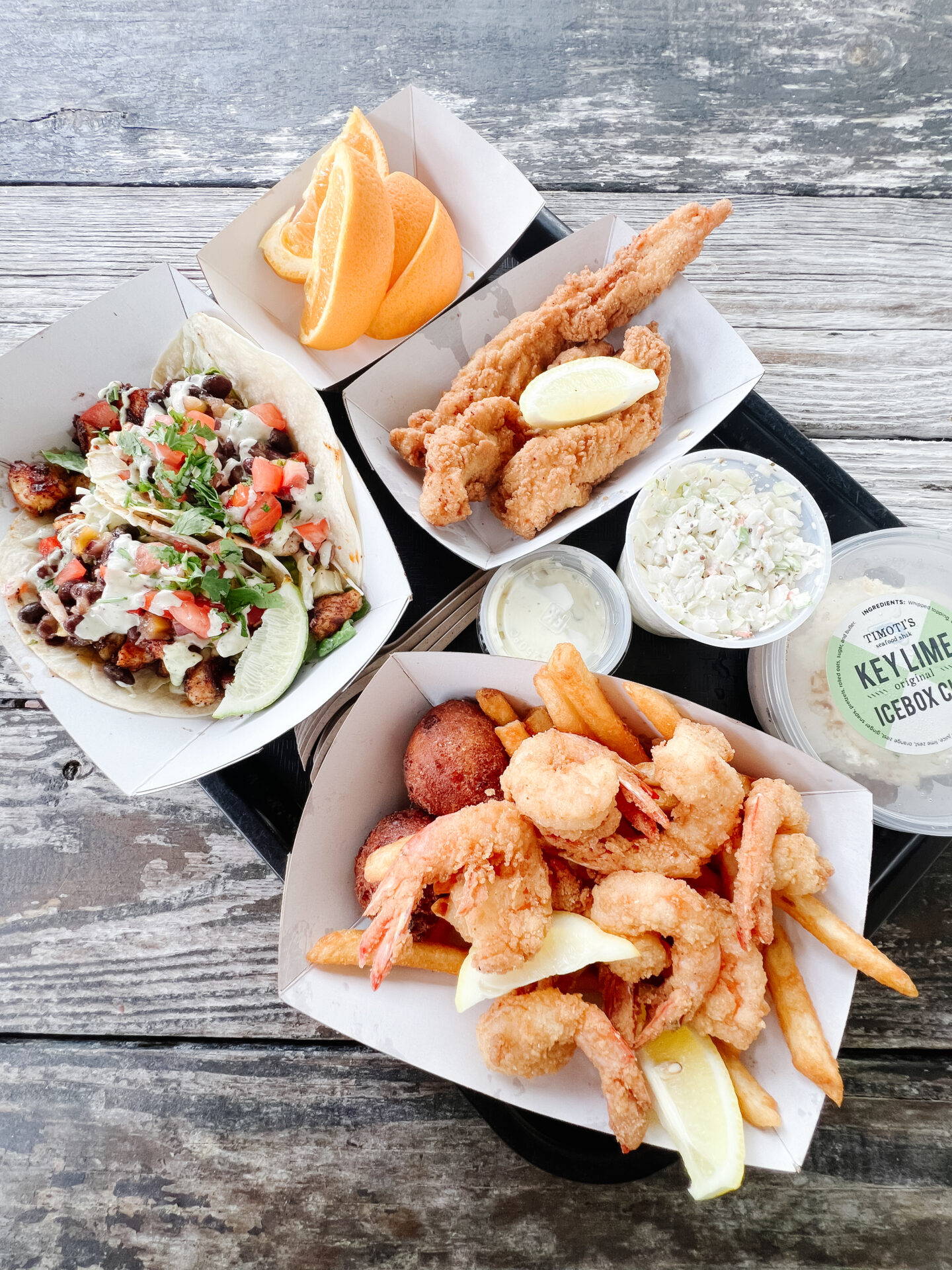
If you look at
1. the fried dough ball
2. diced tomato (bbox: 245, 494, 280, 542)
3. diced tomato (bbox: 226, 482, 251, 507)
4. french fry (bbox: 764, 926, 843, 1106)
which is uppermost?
diced tomato (bbox: 226, 482, 251, 507)

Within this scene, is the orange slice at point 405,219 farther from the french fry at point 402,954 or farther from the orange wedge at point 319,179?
the french fry at point 402,954

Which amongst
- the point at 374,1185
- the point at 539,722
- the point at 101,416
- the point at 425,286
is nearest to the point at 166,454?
the point at 101,416

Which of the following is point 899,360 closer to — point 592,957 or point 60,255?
point 592,957

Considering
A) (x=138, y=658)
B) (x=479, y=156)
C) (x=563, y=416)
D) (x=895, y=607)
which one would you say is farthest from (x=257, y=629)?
(x=895, y=607)

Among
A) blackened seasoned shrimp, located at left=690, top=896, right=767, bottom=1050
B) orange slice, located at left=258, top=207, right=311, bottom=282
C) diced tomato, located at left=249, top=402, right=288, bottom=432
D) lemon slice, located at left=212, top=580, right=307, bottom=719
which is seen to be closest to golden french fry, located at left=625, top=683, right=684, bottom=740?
blackened seasoned shrimp, located at left=690, top=896, right=767, bottom=1050

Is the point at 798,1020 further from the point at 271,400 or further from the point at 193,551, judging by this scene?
the point at 271,400

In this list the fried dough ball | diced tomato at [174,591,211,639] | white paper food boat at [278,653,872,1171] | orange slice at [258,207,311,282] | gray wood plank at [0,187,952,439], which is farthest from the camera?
gray wood plank at [0,187,952,439]

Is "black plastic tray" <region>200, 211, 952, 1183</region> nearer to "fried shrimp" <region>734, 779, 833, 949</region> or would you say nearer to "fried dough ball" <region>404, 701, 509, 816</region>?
"fried dough ball" <region>404, 701, 509, 816</region>
